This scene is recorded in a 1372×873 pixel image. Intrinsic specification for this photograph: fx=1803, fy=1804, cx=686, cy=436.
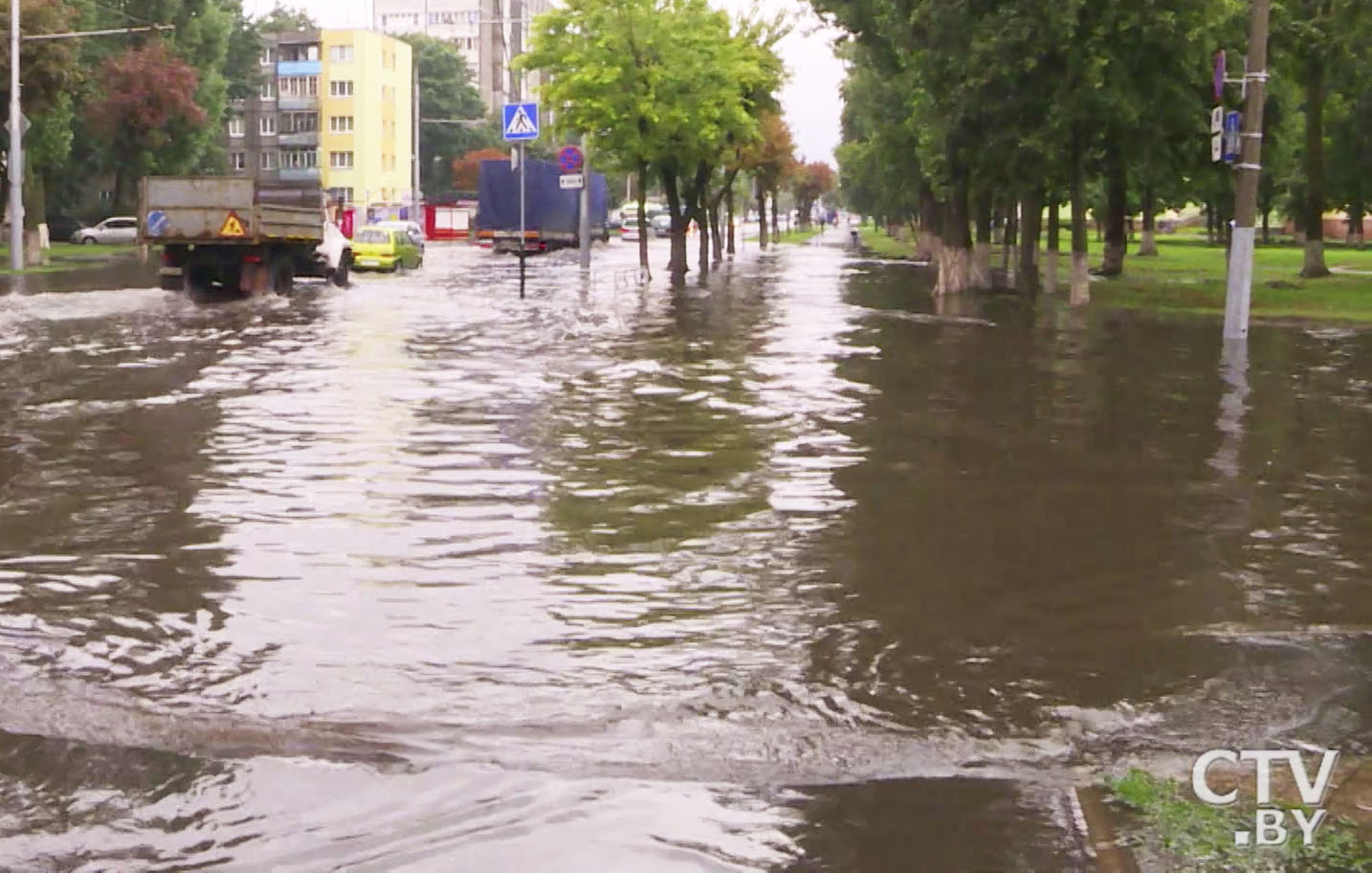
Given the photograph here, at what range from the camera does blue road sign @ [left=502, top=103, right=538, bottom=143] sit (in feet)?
119

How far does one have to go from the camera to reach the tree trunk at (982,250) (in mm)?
45594

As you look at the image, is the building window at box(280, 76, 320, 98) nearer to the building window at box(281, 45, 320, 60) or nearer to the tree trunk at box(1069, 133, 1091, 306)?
the building window at box(281, 45, 320, 60)

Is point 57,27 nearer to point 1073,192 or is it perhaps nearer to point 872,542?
point 1073,192

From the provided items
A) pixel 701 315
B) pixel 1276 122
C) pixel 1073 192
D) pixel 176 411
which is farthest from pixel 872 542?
pixel 1276 122

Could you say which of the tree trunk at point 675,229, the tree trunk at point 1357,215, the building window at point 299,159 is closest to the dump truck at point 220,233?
the tree trunk at point 675,229

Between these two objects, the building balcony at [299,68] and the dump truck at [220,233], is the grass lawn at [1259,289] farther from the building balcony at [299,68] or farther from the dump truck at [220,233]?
the building balcony at [299,68]

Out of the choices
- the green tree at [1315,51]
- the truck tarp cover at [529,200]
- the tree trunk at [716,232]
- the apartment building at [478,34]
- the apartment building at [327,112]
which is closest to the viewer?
the green tree at [1315,51]

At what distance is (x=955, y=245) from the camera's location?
133 ft

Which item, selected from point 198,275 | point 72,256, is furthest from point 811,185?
point 198,275

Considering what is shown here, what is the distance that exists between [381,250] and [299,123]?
75.2 meters

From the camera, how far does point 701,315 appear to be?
32.6m

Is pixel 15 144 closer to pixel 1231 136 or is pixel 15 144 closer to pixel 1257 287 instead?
pixel 1257 287

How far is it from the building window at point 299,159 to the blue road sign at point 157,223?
91512 mm

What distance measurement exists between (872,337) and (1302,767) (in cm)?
2162
